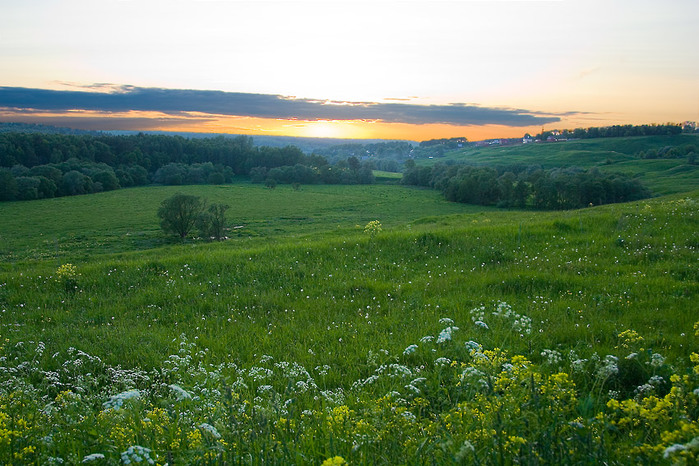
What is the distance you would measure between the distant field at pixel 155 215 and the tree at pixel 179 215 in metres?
1.98

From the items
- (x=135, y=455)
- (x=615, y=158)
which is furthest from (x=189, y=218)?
(x=615, y=158)

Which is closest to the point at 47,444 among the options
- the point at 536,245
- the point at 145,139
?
the point at 536,245

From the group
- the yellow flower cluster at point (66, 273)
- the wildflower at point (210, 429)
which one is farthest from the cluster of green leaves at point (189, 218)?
the wildflower at point (210, 429)

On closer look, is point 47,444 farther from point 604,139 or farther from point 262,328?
point 604,139

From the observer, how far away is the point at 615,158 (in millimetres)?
128750

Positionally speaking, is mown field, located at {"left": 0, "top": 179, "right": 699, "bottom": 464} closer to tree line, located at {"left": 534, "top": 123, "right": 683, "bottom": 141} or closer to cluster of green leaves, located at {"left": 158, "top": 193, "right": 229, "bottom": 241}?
cluster of green leaves, located at {"left": 158, "top": 193, "right": 229, "bottom": 241}

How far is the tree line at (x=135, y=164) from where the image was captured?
284 feet

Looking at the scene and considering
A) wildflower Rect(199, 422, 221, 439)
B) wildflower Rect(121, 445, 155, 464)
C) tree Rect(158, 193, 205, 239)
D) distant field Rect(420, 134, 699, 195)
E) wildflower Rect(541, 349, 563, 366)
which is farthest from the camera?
distant field Rect(420, 134, 699, 195)

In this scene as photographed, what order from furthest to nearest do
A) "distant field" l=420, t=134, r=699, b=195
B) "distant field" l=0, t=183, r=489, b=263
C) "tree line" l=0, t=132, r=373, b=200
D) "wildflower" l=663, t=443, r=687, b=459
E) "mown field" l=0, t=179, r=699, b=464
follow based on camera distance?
"distant field" l=420, t=134, r=699, b=195
"tree line" l=0, t=132, r=373, b=200
"distant field" l=0, t=183, r=489, b=263
"mown field" l=0, t=179, r=699, b=464
"wildflower" l=663, t=443, r=687, b=459

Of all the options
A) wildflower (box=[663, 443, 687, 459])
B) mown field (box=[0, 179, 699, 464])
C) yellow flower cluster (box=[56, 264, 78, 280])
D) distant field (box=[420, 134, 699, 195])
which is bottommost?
yellow flower cluster (box=[56, 264, 78, 280])

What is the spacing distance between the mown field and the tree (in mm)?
30257

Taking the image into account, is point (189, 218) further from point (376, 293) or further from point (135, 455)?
point (135, 455)

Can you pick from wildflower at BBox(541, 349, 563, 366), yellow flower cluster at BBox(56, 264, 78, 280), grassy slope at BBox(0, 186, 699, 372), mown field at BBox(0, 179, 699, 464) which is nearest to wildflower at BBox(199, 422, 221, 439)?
mown field at BBox(0, 179, 699, 464)

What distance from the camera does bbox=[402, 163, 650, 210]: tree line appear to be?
7050 cm
